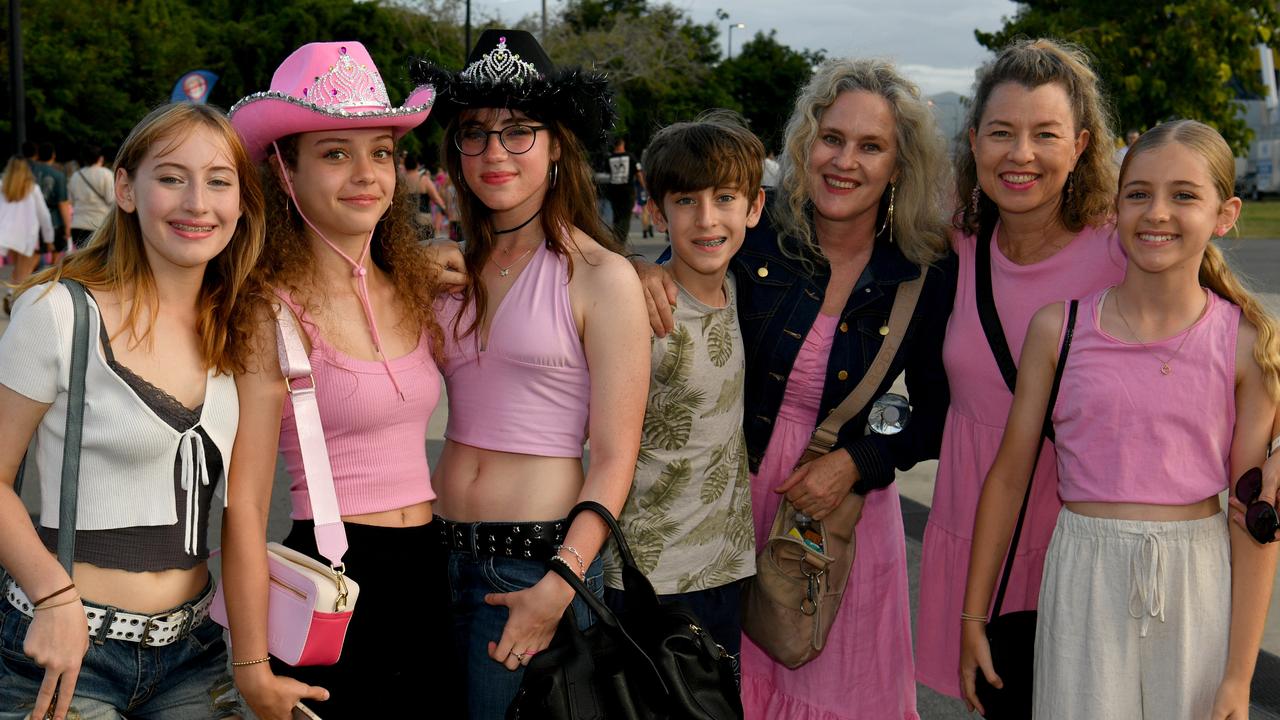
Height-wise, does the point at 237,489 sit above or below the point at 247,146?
below

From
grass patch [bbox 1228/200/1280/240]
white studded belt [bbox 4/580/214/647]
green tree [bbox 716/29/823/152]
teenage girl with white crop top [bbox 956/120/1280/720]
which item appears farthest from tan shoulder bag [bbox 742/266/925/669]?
green tree [bbox 716/29/823/152]

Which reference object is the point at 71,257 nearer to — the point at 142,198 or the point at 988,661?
the point at 142,198

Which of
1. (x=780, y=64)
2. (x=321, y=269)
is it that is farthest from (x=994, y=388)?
(x=780, y=64)

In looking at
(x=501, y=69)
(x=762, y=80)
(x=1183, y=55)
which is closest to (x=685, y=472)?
(x=501, y=69)

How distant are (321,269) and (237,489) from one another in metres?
0.55

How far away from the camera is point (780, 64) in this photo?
6219 centimetres

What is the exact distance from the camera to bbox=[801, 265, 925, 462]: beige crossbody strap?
125 inches

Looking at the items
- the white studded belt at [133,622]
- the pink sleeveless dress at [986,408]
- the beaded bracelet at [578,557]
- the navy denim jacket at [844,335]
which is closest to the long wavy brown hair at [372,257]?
the beaded bracelet at [578,557]

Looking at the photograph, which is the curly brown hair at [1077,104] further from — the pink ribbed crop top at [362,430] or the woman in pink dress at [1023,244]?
the pink ribbed crop top at [362,430]

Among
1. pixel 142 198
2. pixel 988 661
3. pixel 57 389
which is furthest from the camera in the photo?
pixel 988 661

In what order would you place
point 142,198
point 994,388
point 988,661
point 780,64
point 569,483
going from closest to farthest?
point 142,198
point 569,483
point 988,661
point 994,388
point 780,64

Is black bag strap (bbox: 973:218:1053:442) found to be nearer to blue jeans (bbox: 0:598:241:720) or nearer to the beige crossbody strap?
the beige crossbody strap

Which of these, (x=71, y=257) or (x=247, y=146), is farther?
(x=247, y=146)

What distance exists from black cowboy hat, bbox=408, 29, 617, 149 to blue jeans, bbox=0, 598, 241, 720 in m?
1.31
